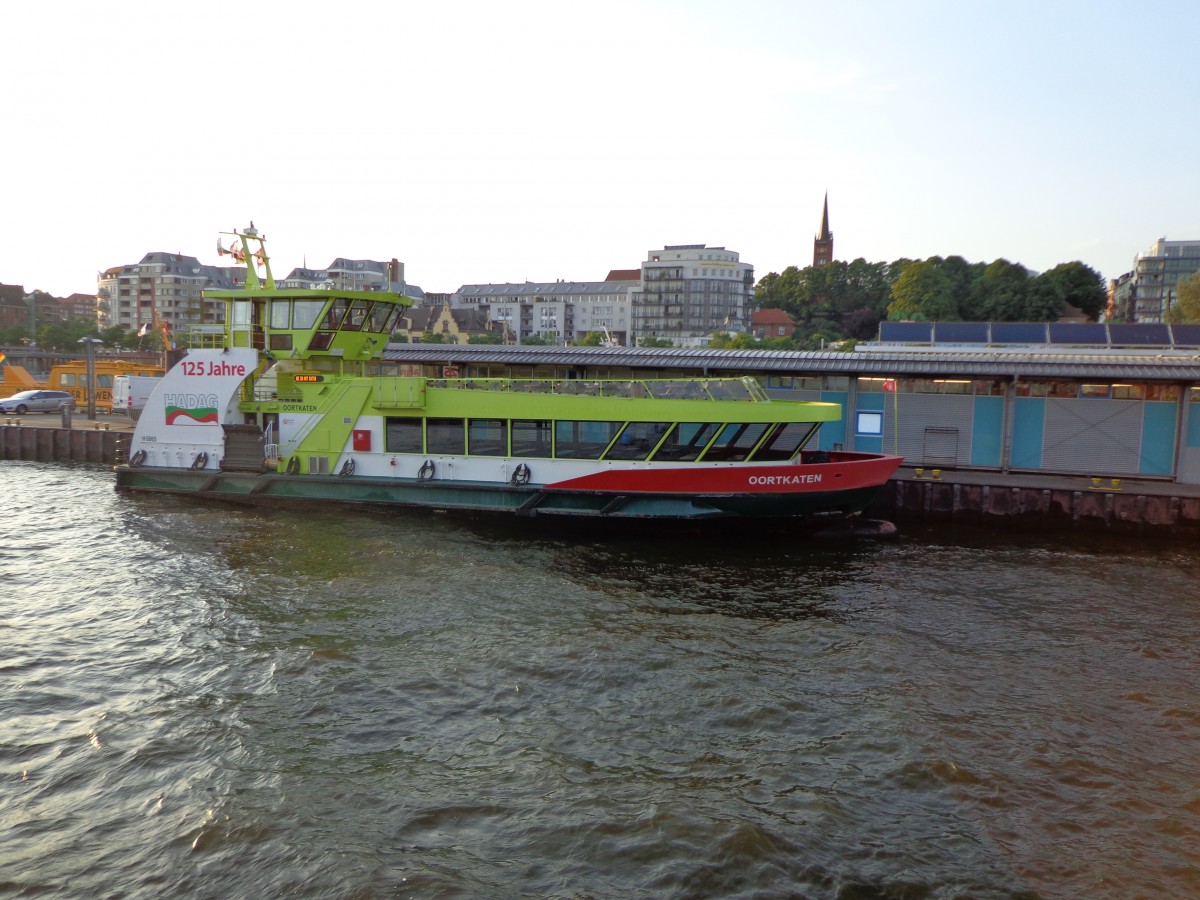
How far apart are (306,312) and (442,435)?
5.62 meters

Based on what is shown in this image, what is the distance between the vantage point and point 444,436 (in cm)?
2189

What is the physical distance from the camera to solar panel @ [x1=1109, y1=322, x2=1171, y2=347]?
4475 centimetres

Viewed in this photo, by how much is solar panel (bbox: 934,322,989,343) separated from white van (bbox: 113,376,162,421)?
4341 cm

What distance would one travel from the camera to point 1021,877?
781 cm

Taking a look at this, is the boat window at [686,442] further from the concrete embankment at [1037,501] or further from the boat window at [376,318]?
the boat window at [376,318]

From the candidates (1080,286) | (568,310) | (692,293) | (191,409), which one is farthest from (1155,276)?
(191,409)

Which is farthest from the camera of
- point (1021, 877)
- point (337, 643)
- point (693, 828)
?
point (337, 643)

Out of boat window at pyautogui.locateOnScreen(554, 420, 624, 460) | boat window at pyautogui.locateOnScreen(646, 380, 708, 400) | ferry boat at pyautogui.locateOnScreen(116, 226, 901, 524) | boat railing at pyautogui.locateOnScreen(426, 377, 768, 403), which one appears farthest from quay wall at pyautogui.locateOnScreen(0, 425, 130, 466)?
boat window at pyautogui.locateOnScreen(646, 380, 708, 400)

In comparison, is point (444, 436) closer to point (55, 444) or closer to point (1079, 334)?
point (55, 444)

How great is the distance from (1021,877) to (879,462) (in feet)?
41.2

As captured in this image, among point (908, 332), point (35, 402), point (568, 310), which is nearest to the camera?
point (35, 402)

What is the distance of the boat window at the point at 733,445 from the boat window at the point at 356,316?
11.2 meters

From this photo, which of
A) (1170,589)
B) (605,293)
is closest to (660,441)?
(1170,589)

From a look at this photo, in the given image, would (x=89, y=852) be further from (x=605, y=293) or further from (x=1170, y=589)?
(x=605, y=293)
